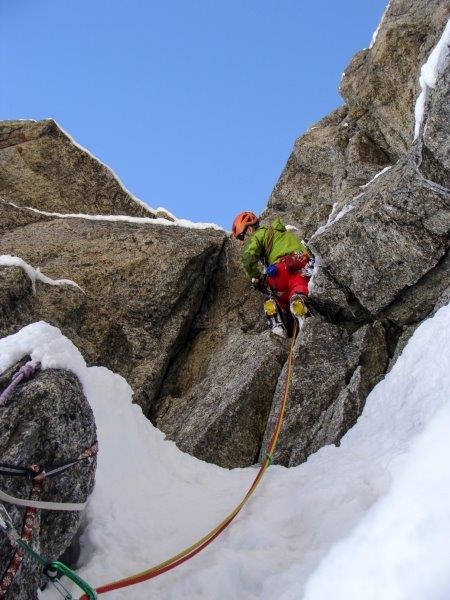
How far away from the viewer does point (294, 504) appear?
21.6ft

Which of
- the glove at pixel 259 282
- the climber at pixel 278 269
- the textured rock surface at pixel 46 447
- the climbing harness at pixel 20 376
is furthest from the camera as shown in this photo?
the glove at pixel 259 282

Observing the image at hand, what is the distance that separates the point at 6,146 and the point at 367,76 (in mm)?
10707

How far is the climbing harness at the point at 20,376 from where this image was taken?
512 centimetres

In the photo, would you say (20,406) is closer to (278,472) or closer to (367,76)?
(278,472)

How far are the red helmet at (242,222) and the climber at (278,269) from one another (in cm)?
80

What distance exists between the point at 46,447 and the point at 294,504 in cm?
287

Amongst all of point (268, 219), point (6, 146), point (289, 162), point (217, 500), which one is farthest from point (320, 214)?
point (217, 500)

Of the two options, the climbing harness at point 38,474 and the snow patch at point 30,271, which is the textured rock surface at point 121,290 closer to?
the snow patch at point 30,271

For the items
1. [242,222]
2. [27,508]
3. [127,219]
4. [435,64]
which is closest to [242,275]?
[242,222]

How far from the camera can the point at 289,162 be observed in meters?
19.6

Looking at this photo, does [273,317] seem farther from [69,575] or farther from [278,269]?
[69,575]

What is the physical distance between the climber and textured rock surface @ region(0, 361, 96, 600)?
620cm

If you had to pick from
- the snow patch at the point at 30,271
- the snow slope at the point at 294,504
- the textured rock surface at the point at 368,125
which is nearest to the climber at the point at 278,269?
the textured rock surface at the point at 368,125

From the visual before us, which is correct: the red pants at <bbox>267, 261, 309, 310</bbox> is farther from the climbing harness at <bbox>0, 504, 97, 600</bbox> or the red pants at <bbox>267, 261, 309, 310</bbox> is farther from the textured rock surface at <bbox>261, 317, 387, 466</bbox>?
the climbing harness at <bbox>0, 504, 97, 600</bbox>
